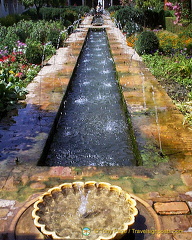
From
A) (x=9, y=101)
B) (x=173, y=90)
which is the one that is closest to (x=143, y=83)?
(x=173, y=90)

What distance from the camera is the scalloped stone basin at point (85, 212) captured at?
2.28 metres

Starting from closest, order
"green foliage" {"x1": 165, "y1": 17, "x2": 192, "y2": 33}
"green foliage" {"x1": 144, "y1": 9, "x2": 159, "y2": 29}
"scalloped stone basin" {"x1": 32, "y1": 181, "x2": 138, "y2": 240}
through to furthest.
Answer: "scalloped stone basin" {"x1": 32, "y1": 181, "x2": 138, "y2": 240}
"green foliage" {"x1": 165, "y1": 17, "x2": 192, "y2": 33}
"green foliage" {"x1": 144, "y1": 9, "x2": 159, "y2": 29}

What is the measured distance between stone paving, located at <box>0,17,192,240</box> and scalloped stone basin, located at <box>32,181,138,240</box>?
29 centimetres

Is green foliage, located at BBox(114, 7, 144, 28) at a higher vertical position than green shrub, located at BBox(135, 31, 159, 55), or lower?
higher

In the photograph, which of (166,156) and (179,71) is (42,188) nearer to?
(166,156)

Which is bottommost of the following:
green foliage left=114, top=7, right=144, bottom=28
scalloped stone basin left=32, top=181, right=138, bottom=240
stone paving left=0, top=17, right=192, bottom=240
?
stone paving left=0, top=17, right=192, bottom=240

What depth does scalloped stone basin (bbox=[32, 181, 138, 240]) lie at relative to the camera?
228 cm

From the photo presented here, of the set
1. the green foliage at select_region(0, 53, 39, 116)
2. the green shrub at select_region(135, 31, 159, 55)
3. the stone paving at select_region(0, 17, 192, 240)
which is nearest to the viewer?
the stone paving at select_region(0, 17, 192, 240)

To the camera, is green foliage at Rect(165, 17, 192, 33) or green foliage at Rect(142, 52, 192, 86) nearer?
green foliage at Rect(142, 52, 192, 86)

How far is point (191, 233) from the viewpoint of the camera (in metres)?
2.50

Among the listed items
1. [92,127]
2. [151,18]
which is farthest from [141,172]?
[151,18]

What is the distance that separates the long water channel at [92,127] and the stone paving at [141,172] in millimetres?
302

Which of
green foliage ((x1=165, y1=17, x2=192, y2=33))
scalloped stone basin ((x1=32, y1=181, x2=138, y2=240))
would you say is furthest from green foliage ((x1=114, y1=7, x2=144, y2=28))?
scalloped stone basin ((x1=32, y1=181, x2=138, y2=240))

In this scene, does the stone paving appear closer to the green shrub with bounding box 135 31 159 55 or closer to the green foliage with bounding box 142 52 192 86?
the green foliage with bounding box 142 52 192 86
